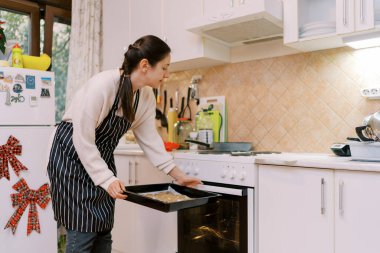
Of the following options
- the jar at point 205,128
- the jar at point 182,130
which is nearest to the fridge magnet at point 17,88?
the jar at point 182,130

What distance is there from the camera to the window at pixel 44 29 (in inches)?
118

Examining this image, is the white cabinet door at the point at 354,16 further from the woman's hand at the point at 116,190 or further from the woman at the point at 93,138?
the woman's hand at the point at 116,190

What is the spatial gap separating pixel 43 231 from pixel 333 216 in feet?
6.11

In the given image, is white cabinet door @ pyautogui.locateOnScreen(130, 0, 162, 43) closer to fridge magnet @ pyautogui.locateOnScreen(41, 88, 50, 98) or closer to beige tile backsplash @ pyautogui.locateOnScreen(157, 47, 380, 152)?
beige tile backsplash @ pyautogui.locateOnScreen(157, 47, 380, 152)

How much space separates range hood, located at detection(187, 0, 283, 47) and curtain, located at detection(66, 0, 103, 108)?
1.27 metres

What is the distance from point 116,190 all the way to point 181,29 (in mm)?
1477

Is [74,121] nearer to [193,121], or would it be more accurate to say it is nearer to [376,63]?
[193,121]

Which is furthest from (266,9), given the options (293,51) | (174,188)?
(174,188)

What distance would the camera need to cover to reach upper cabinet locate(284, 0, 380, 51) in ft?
A: 5.55

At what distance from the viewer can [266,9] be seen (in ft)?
6.13

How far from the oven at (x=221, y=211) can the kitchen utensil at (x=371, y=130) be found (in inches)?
20.1

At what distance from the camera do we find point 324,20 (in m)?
1.97

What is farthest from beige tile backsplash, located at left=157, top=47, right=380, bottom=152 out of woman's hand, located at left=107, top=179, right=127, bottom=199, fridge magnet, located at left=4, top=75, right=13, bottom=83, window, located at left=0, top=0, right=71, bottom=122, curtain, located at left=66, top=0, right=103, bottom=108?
window, located at left=0, top=0, right=71, bottom=122

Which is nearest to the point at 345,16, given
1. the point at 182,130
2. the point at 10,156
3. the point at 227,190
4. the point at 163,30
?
the point at 227,190
